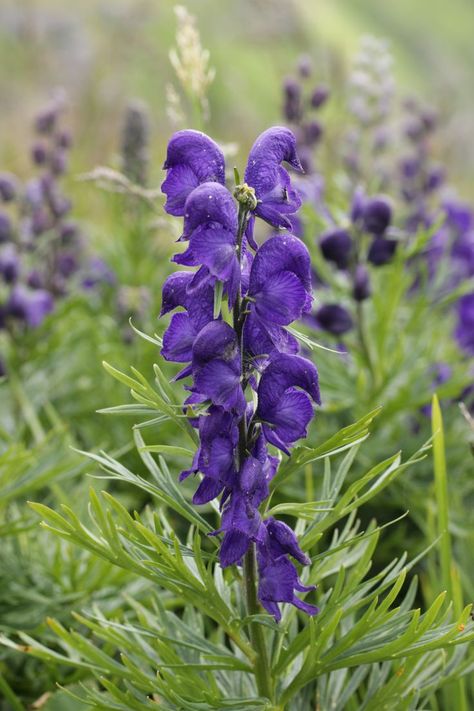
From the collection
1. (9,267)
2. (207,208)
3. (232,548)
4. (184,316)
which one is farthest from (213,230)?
(9,267)

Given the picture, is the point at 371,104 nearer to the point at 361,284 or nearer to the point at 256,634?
the point at 361,284

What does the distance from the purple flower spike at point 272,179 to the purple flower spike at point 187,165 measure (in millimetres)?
47

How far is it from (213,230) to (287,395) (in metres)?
0.23

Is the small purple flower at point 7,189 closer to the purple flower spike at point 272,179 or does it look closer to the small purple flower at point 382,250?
the small purple flower at point 382,250

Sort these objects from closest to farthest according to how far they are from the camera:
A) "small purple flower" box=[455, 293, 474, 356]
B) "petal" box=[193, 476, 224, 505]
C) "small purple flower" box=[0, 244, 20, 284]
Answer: "petal" box=[193, 476, 224, 505] → "small purple flower" box=[0, 244, 20, 284] → "small purple flower" box=[455, 293, 474, 356]

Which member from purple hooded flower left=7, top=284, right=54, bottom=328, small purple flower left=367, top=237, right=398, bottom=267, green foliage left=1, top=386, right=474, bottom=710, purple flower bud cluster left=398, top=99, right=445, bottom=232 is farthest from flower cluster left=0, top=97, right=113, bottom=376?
green foliage left=1, top=386, right=474, bottom=710

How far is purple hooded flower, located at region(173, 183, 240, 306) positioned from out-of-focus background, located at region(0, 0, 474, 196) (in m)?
3.19

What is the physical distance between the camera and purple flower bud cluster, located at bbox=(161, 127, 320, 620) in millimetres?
997

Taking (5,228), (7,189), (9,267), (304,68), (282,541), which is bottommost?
(282,541)

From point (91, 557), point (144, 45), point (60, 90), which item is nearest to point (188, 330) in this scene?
point (91, 557)

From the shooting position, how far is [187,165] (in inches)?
41.4

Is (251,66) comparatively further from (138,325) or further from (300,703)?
(300,703)

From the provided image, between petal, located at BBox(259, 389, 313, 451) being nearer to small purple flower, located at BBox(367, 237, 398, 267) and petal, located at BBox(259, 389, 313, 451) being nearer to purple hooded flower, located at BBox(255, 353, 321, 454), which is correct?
purple hooded flower, located at BBox(255, 353, 321, 454)

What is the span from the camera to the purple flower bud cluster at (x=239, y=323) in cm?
100
